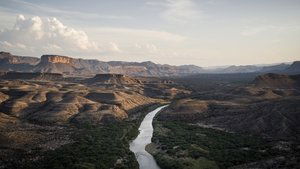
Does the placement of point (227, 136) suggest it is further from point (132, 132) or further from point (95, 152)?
point (95, 152)

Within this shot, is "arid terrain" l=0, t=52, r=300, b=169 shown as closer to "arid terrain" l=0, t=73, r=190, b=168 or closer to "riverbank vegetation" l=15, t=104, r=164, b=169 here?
"arid terrain" l=0, t=73, r=190, b=168

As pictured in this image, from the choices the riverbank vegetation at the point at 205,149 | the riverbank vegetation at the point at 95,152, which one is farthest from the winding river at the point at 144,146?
the riverbank vegetation at the point at 205,149

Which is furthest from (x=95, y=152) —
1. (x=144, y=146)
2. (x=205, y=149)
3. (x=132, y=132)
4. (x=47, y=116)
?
(x=47, y=116)

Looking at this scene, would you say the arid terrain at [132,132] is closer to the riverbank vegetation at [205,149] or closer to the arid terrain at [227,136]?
the arid terrain at [227,136]

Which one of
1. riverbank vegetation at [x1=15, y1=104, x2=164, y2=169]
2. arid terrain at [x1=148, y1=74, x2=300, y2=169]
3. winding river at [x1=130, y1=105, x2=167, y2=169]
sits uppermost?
arid terrain at [x1=148, y1=74, x2=300, y2=169]

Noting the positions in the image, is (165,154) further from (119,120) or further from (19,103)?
(19,103)

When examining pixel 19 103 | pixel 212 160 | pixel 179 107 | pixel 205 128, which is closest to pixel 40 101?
pixel 19 103

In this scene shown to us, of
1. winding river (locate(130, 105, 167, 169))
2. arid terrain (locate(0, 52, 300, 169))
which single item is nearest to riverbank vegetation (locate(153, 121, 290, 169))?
arid terrain (locate(0, 52, 300, 169))

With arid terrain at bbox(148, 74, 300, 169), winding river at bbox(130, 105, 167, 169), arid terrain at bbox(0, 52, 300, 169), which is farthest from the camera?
winding river at bbox(130, 105, 167, 169)

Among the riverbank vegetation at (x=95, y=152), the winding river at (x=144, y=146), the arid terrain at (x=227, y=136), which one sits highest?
the arid terrain at (x=227, y=136)

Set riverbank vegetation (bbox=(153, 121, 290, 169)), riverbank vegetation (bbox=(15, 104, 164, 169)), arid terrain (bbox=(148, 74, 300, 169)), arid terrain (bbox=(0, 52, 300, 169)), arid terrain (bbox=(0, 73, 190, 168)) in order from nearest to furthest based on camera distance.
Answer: riverbank vegetation (bbox=(15, 104, 164, 169))
riverbank vegetation (bbox=(153, 121, 290, 169))
arid terrain (bbox=(148, 74, 300, 169))
arid terrain (bbox=(0, 52, 300, 169))
arid terrain (bbox=(0, 73, 190, 168))
